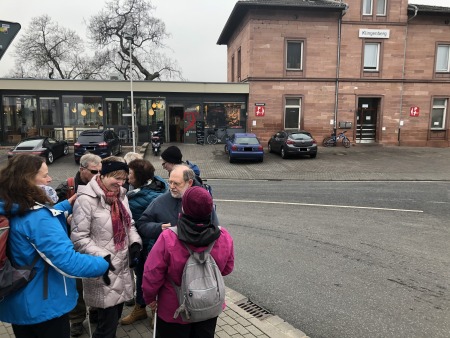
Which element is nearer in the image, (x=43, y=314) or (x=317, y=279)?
(x=43, y=314)

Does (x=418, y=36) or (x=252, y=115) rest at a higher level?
(x=418, y=36)

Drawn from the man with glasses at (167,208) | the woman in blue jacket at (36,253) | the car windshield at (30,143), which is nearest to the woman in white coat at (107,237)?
the man with glasses at (167,208)

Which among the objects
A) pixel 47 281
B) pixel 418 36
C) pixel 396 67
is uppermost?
pixel 418 36

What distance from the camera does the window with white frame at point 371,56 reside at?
25.3 meters

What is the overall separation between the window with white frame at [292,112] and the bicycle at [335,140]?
2125 millimetres

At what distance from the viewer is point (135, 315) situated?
3924 mm

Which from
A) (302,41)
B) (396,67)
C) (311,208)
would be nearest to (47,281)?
(311,208)

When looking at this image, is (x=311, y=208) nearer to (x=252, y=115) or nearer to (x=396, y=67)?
(x=252, y=115)

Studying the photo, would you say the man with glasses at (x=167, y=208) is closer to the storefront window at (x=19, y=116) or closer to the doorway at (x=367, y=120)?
the storefront window at (x=19, y=116)

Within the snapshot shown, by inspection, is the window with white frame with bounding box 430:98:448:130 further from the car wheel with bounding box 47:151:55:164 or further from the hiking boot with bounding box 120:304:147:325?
the hiking boot with bounding box 120:304:147:325

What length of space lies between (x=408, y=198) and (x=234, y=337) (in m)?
9.35

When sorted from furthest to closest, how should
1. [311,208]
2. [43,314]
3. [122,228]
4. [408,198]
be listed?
[408,198] < [311,208] < [122,228] < [43,314]

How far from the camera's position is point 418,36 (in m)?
25.4

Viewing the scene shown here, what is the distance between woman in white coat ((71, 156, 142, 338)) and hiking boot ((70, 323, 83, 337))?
2.18 feet
